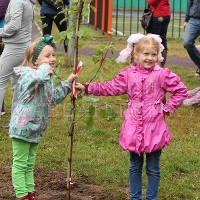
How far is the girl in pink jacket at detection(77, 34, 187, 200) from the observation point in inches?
192

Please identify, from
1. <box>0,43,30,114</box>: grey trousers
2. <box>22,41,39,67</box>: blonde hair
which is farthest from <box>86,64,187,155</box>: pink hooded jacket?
<box>0,43,30,114</box>: grey trousers

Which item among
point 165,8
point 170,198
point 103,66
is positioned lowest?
point 170,198

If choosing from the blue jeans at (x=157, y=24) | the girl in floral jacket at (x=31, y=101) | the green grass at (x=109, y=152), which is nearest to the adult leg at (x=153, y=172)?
the green grass at (x=109, y=152)

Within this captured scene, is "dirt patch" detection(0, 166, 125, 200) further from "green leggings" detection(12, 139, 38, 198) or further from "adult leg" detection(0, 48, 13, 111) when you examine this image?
"adult leg" detection(0, 48, 13, 111)

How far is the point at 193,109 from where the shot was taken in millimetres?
9000

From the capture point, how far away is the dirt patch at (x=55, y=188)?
547cm

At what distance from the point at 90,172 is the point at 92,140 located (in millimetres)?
1151

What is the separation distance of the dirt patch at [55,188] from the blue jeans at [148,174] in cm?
39

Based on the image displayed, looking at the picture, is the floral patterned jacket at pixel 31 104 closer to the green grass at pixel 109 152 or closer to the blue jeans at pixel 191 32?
the green grass at pixel 109 152

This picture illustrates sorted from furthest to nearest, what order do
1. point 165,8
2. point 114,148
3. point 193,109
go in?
point 165,8, point 193,109, point 114,148

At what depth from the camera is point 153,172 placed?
5.04 m

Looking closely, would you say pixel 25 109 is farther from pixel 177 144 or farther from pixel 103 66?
pixel 177 144

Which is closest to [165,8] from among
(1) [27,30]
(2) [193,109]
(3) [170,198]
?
(2) [193,109]

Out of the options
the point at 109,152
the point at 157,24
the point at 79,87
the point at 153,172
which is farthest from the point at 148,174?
the point at 157,24
